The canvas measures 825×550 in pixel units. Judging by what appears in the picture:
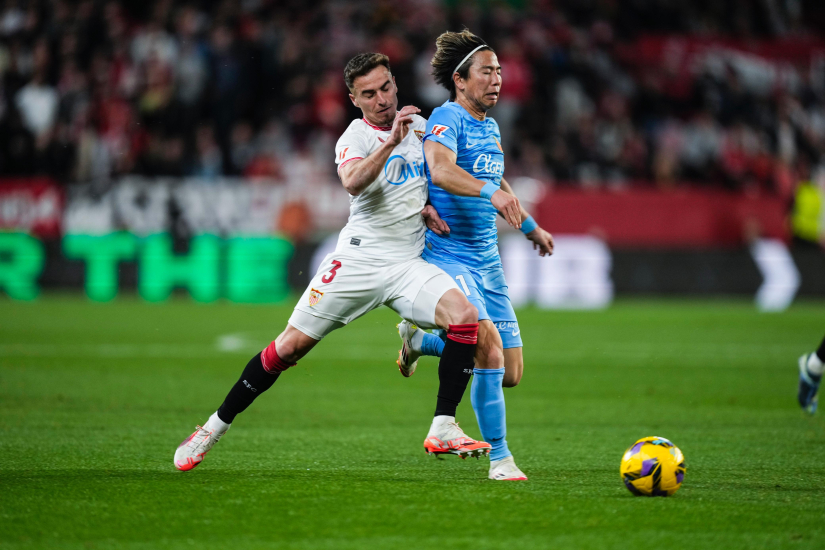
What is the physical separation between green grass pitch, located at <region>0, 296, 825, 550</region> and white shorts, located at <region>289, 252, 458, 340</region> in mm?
802

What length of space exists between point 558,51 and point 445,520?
17.3 m

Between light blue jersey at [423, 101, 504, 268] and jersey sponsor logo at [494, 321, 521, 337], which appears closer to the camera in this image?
light blue jersey at [423, 101, 504, 268]

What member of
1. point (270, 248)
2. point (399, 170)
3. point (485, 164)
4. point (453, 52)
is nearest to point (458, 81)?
point (453, 52)

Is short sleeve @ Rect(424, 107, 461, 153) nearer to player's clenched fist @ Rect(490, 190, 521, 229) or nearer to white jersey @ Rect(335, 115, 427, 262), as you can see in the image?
white jersey @ Rect(335, 115, 427, 262)

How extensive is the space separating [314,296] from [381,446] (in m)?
1.34

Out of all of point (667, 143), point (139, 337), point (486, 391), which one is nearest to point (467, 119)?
point (486, 391)

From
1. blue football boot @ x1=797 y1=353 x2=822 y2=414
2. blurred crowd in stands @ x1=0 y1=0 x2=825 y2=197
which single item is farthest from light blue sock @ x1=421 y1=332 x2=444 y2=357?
blurred crowd in stands @ x1=0 y1=0 x2=825 y2=197

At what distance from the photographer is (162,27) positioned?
19.2 meters

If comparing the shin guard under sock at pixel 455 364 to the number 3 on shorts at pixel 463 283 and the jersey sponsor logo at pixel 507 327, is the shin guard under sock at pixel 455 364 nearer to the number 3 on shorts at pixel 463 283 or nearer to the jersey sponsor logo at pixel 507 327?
the number 3 on shorts at pixel 463 283

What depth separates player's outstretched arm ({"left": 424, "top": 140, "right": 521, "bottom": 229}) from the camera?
5.11 m

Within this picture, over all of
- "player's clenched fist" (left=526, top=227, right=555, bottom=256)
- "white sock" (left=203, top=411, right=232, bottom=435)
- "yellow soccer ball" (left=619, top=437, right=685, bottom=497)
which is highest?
"player's clenched fist" (left=526, top=227, right=555, bottom=256)

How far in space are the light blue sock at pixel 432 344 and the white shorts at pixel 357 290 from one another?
79 centimetres

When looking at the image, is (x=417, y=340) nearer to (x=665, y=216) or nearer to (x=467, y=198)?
(x=467, y=198)

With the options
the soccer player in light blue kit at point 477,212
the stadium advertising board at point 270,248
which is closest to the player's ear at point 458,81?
the soccer player in light blue kit at point 477,212
